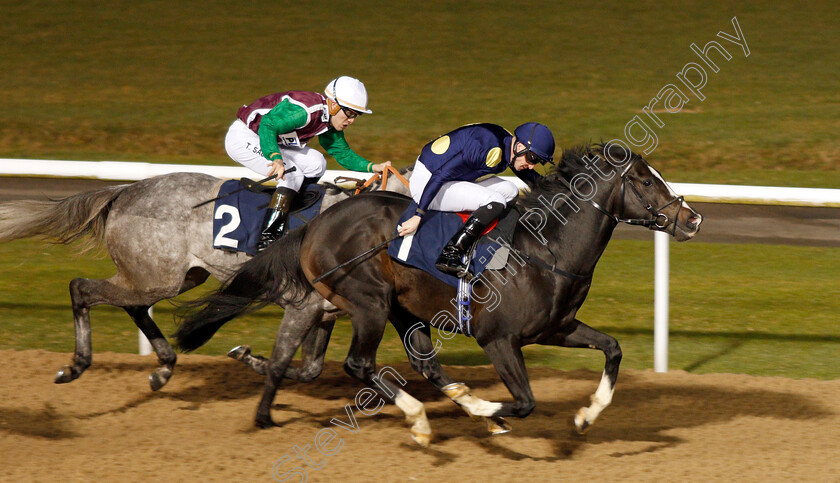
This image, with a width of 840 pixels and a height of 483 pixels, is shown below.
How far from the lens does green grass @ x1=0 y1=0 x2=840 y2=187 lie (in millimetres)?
14805

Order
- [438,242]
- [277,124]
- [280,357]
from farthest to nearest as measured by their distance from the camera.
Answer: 1. [277,124]
2. [280,357]
3. [438,242]

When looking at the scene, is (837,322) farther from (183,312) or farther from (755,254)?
(183,312)

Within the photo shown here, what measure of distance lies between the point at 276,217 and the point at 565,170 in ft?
5.33

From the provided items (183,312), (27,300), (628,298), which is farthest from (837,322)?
(27,300)

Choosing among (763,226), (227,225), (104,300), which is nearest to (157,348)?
(104,300)

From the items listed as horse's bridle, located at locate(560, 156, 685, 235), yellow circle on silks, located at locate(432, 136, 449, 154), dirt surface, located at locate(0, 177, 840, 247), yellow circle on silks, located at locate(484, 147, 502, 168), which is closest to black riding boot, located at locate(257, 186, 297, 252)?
yellow circle on silks, located at locate(432, 136, 449, 154)

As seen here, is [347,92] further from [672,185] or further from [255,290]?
→ [672,185]

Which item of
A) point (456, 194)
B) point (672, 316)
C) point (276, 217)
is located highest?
point (456, 194)

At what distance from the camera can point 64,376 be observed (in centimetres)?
550

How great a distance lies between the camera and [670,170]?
1353 cm

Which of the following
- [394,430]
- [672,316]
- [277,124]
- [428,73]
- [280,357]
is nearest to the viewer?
[394,430]

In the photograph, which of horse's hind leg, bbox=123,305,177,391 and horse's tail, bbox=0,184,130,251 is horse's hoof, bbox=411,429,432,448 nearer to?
horse's hind leg, bbox=123,305,177,391

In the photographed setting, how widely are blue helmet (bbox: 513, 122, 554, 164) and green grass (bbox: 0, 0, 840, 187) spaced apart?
8.22m

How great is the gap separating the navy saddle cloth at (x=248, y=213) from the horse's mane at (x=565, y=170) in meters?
1.31
